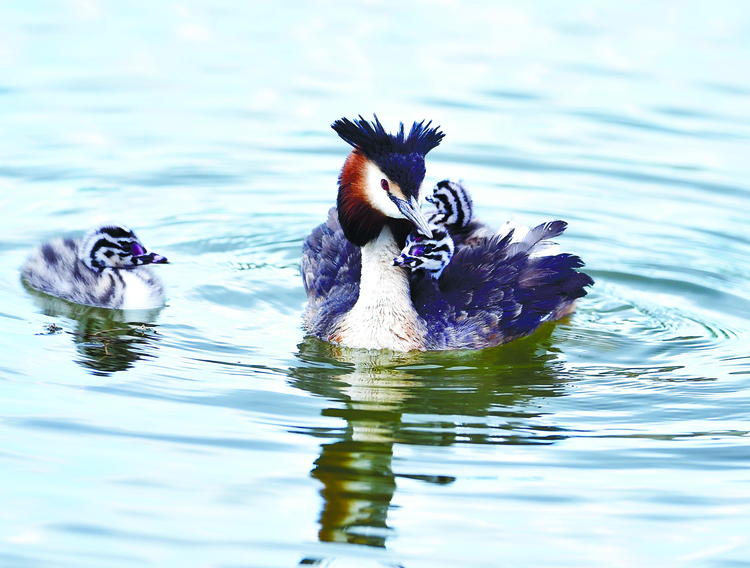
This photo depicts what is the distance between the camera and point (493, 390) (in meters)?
7.78

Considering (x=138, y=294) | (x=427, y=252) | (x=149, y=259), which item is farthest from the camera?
(x=149, y=259)

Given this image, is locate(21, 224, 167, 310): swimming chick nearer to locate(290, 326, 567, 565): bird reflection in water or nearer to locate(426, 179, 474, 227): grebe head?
locate(290, 326, 567, 565): bird reflection in water

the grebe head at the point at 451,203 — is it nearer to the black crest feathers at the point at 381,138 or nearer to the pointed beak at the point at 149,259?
the black crest feathers at the point at 381,138

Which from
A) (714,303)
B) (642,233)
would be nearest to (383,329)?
(714,303)

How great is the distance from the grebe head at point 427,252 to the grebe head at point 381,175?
10.5 inches

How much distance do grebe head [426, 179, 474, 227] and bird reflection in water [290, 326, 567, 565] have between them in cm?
112

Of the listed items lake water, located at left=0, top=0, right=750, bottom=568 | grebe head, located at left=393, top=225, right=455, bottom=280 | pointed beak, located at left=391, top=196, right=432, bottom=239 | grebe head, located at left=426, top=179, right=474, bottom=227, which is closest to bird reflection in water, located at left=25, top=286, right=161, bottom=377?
lake water, located at left=0, top=0, right=750, bottom=568

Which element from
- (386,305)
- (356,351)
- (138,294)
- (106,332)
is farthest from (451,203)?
(106,332)

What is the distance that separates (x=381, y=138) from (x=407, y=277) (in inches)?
43.4

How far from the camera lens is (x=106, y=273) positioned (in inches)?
364

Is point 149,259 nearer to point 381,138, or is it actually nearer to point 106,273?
point 106,273

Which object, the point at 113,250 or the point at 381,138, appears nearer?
the point at 381,138

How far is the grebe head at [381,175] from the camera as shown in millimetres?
7789

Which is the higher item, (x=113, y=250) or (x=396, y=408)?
(x=113, y=250)
